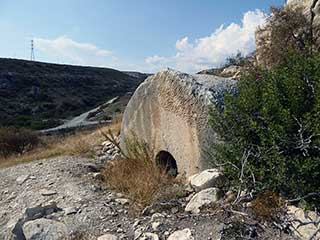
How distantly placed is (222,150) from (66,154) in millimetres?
4901

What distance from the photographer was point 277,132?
3.71 meters

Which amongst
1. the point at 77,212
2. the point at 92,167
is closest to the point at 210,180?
the point at 77,212

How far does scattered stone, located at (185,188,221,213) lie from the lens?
4020 mm

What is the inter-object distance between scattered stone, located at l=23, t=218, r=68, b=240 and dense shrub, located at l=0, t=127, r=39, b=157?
21.0ft

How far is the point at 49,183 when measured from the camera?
238 inches

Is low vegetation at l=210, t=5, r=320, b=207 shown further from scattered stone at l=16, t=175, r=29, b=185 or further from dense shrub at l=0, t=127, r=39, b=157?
dense shrub at l=0, t=127, r=39, b=157

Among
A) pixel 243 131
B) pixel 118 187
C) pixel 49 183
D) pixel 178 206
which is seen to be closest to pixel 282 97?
pixel 243 131

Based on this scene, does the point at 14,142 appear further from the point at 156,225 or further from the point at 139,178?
the point at 156,225

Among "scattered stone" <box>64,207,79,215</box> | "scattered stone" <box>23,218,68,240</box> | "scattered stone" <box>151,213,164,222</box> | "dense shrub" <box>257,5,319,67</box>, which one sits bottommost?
"scattered stone" <box>23,218,68,240</box>

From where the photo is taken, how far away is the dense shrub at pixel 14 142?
35.0 feet

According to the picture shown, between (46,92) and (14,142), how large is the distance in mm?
30993

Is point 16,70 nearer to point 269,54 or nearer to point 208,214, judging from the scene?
point 269,54

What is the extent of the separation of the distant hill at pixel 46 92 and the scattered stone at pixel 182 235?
75.0 ft

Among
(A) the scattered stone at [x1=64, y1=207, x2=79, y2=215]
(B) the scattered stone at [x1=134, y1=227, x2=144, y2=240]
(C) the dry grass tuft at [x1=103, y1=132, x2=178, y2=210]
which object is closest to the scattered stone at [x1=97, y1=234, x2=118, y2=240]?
(B) the scattered stone at [x1=134, y1=227, x2=144, y2=240]
